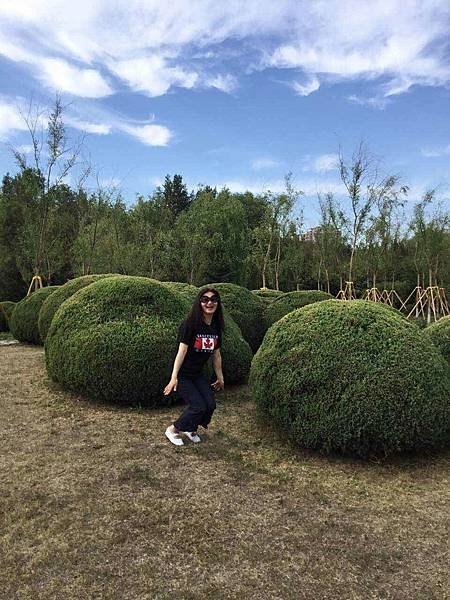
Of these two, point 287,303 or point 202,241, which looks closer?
point 287,303

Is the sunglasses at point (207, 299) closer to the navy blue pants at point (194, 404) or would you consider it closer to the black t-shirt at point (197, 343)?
the black t-shirt at point (197, 343)

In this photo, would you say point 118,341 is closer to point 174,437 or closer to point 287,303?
point 174,437

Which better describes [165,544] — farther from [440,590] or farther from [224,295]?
[224,295]

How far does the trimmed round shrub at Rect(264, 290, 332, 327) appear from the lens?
8.75 meters

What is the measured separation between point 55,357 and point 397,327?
3924 mm

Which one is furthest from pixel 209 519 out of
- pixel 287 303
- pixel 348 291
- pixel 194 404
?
pixel 348 291

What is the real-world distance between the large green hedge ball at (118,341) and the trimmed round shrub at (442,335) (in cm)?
287

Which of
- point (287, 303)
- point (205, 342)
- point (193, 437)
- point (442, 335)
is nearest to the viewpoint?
point (205, 342)

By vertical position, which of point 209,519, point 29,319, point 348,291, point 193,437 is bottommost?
point 209,519

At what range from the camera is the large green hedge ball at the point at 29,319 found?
10.9 meters

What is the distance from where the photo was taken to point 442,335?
5383 mm

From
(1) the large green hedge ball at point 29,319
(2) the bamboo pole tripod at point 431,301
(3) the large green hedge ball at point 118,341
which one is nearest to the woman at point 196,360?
(3) the large green hedge ball at point 118,341

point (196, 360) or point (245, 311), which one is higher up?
point (245, 311)

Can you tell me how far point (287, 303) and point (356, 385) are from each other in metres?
5.07
